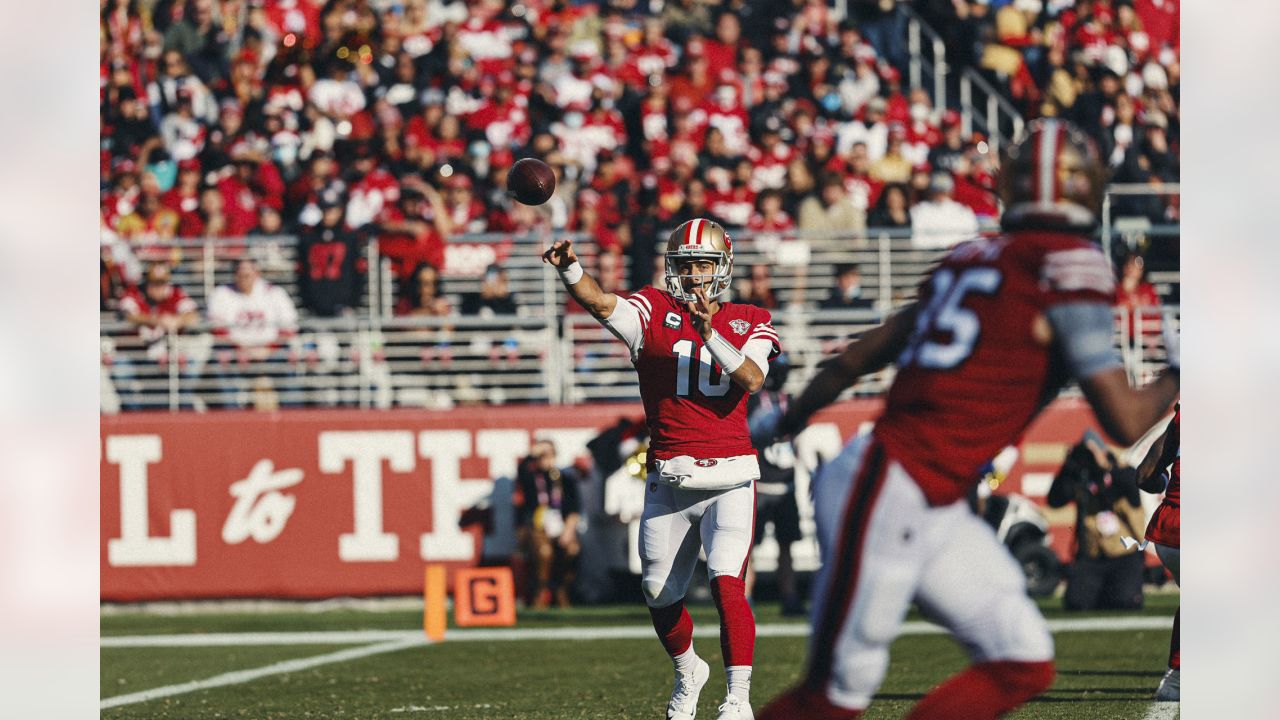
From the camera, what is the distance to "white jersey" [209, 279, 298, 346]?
1373cm

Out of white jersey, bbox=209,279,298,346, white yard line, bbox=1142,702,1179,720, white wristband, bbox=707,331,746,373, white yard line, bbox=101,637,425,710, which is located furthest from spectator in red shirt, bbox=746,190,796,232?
white wristband, bbox=707,331,746,373

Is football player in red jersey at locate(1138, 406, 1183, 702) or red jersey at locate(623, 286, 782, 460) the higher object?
red jersey at locate(623, 286, 782, 460)

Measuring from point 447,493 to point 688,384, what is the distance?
7.07 metres

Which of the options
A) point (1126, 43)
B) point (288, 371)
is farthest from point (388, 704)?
point (1126, 43)

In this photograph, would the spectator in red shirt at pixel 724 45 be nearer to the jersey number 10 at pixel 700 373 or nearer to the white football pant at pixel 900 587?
the jersey number 10 at pixel 700 373

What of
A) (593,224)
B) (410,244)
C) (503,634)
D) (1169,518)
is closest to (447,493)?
(410,244)

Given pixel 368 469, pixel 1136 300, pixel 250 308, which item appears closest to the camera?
pixel 368 469

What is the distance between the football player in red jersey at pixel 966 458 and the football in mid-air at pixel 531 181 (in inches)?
109

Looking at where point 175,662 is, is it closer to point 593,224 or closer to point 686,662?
point 686,662

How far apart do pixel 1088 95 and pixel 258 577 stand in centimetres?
871

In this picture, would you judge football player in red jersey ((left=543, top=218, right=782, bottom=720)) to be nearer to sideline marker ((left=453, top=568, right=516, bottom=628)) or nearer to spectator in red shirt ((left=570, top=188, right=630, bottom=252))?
sideline marker ((left=453, top=568, right=516, bottom=628))

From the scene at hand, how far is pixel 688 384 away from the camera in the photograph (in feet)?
22.0

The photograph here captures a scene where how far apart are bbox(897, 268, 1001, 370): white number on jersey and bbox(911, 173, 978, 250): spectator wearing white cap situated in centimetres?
971
